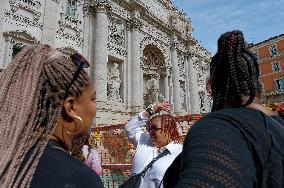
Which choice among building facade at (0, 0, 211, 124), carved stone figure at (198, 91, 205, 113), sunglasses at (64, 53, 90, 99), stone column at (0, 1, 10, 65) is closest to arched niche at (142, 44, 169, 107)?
building facade at (0, 0, 211, 124)

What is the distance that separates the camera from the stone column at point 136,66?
17.7 m

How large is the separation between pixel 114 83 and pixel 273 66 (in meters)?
25.5

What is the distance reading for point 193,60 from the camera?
26922mm

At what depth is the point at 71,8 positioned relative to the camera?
15734 millimetres

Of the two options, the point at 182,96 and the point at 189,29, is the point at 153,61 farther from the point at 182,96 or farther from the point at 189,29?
the point at 189,29

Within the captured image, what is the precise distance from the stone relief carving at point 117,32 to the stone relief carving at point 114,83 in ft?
5.57

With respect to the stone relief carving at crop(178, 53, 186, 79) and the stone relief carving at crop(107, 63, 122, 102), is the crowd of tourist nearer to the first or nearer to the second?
the stone relief carving at crop(107, 63, 122, 102)

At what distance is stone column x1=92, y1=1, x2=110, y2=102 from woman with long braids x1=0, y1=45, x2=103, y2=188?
45.6ft

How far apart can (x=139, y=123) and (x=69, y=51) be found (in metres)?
11.7

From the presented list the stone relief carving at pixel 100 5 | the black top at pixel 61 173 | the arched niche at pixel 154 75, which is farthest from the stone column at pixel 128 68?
the black top at pixel 61 173

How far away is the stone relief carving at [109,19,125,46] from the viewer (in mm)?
17688

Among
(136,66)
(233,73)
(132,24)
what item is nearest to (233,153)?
(233,73)

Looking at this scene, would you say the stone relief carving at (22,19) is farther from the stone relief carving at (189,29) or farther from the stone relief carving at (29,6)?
the stone relief carving at (189,29)

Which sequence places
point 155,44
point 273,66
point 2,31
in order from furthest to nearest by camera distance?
point 273,66 < point 155,44 < point 2,31
